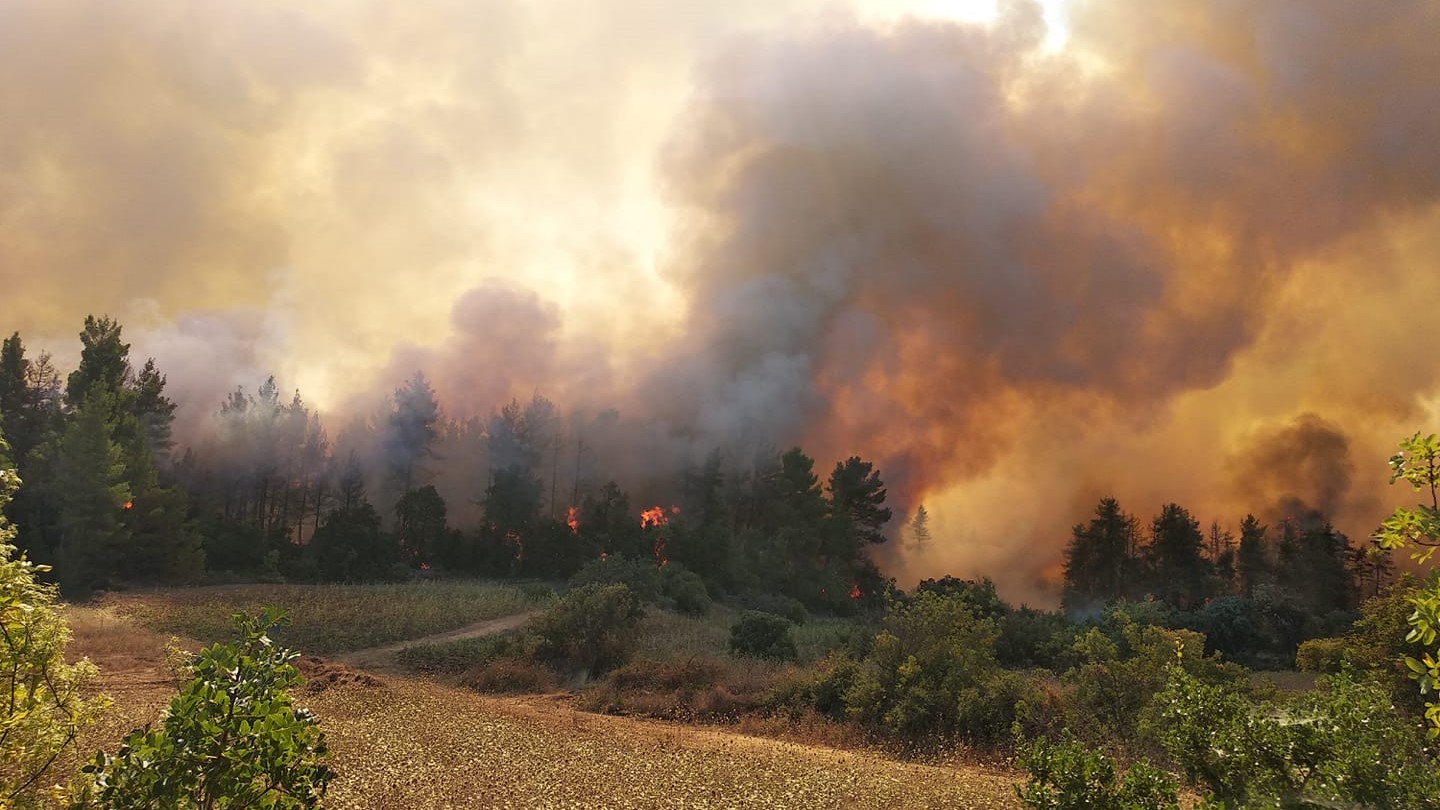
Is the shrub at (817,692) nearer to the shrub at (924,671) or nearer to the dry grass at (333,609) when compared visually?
the shrub at (924,671)

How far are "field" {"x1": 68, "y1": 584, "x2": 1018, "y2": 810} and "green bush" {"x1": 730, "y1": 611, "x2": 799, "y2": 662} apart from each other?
10.6m

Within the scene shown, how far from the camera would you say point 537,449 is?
87.8 metres

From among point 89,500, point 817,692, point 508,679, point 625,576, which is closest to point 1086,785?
point 817,692

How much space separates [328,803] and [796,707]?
14.8m

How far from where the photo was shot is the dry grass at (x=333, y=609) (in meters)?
35.7

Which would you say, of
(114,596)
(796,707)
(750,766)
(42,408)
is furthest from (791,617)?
(42,408)

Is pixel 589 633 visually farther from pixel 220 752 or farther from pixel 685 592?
pixel 220 752

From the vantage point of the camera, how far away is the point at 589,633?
104 ft

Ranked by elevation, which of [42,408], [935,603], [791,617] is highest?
[42,408]

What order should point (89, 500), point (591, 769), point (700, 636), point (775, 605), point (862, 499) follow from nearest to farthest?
point (591, 769) → point (700, 636) → point (89, 500) → point (775, 605) → point (862, 499)

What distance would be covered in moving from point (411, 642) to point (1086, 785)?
36.1 meters

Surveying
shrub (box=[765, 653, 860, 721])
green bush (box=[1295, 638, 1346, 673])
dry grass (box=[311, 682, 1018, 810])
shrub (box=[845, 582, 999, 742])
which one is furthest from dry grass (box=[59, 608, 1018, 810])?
green bush (box=[1295, 638, 1346, 673])

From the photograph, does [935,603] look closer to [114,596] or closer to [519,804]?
[519,804]

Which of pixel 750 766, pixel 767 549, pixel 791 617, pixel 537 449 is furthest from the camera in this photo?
pixel 537 449
